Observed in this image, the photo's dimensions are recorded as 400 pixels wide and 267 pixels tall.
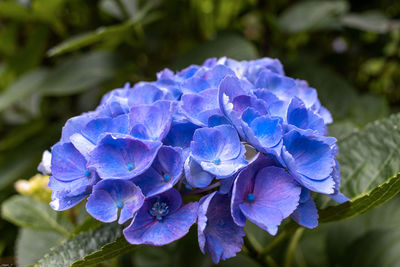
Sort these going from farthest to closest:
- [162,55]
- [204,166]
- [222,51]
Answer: [162,55], [222,51], [204,166]

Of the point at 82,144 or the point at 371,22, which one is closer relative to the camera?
the point at 82,144

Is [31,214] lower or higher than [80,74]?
lower

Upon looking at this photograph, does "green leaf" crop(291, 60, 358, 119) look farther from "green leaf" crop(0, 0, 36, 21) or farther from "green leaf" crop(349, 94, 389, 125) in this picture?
"green leaf" crop(0, 0, 36, 21)

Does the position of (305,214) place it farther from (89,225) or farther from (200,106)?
(89,225)

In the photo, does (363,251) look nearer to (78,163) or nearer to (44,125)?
(78,163)

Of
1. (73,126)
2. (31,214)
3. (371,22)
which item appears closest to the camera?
(73,126)

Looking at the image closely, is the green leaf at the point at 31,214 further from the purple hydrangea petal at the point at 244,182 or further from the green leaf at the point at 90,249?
the purple hydrangea petal at the point at 244,182

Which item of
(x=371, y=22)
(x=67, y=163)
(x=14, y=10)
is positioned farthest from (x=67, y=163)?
(x=371, y=22)
